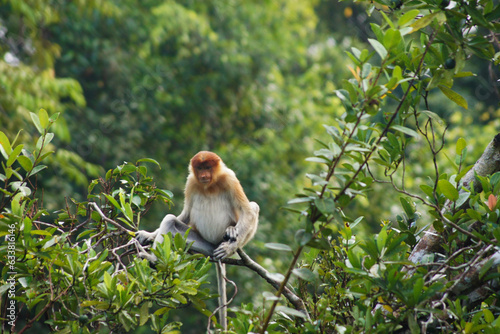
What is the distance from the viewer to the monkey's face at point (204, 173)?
3826 millimetres

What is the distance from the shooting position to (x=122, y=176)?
9.43 ft

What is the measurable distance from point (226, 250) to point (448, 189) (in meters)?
1.72

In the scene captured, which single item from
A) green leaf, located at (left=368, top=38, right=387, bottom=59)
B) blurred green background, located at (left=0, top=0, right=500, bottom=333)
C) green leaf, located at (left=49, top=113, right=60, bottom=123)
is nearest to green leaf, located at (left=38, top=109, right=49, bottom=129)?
green leaf, located at (left=49, top=113, right=60, bottom=123)

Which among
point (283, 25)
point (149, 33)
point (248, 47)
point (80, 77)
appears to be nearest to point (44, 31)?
point (80, 77)

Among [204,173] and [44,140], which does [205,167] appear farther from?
[44,140]

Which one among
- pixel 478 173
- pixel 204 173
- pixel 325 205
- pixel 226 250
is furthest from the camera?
pixel 204 173

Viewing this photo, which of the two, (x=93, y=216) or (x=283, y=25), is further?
(x=283, y=25)

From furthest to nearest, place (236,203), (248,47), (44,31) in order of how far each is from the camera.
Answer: (248,47)
(44,31)
(236,203)

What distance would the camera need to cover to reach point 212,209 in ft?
12.9

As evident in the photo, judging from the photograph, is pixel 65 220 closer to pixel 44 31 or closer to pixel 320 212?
pixel 320 212

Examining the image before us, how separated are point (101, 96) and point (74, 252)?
293 inches

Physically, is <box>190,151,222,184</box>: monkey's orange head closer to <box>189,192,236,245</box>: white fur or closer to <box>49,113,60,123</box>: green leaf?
<box>189,192,236,245</box>: white fur

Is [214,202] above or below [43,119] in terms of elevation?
below

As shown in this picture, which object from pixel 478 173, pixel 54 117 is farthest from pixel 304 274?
pixel 54 117
